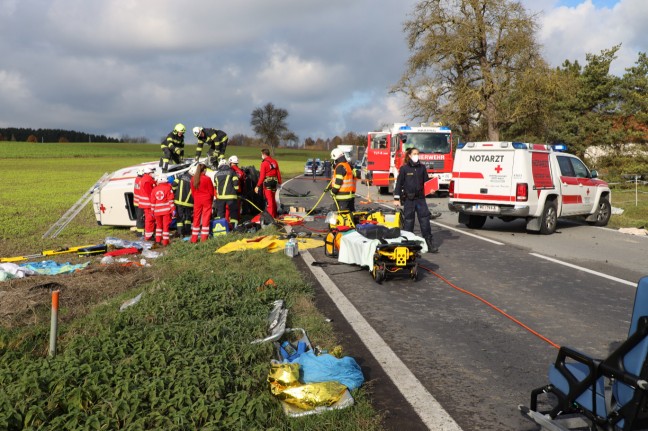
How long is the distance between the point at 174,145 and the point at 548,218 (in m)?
9.71

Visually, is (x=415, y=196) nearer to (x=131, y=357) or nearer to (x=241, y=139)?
(x=131, y=357)

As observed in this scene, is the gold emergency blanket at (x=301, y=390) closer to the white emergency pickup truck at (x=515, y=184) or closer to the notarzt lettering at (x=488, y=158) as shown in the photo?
the white emergency pickup truck at (x=515, y=184)

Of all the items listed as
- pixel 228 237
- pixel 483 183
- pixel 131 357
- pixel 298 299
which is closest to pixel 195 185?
pixel 228 237

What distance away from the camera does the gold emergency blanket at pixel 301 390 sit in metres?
3.75

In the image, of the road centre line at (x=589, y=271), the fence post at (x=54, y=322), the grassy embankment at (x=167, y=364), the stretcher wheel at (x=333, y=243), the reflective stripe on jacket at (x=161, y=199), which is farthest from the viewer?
the reflective stripe on jacket at (x=161, y=199)

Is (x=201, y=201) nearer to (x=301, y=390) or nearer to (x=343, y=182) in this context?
(x=343, y=182)

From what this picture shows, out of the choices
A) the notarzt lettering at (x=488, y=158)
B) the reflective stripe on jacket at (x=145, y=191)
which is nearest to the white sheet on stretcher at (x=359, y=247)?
the notarzt lettering at (x=488, y=158)

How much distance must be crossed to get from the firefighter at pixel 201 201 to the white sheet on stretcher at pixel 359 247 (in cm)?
380

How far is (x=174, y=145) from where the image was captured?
14883 mm

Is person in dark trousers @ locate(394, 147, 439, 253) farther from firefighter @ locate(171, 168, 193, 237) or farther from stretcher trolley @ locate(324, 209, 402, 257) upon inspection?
firefighter @ locate(171, 168, 193, 237)

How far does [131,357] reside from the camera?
4.14 meters

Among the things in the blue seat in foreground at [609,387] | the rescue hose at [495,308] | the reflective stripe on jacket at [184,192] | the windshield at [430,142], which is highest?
the windshield at [430,142]

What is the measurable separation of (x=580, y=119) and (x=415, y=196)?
1194 inches

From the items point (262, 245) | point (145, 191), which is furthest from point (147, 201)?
point (262, 245)
